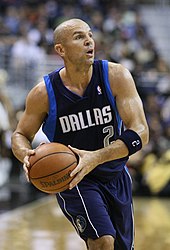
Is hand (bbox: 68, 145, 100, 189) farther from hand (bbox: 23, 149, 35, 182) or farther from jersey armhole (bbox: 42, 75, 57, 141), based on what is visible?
jersey armhole (bbox: 42, 75, 57, 141)

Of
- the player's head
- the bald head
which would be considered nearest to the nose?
the player's head

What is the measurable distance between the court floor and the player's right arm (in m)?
2.60

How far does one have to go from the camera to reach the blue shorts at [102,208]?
4.95 metres

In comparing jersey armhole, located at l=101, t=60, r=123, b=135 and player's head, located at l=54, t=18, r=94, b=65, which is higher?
player's head, located at l=54, t=18, r=94, b=65

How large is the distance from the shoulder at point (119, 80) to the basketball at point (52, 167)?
611mm

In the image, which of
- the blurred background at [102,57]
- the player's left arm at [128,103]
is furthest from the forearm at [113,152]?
the blurred background at [102,57]

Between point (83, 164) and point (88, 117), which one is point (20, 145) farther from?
point (83, 164)

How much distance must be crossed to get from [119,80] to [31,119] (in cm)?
69

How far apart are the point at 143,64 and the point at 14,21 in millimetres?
3521

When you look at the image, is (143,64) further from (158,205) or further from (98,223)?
(98,223)

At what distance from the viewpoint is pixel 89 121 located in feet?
16.9

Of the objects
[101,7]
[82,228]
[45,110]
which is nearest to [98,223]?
[82,228]

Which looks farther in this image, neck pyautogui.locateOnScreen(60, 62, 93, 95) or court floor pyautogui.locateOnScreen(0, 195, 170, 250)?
court floor pyautogui.locateOnScreen(0, 195, 170, 250)

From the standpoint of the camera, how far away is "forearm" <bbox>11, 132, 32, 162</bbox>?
506 cm
